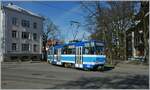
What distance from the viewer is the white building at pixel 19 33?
62.7 metres

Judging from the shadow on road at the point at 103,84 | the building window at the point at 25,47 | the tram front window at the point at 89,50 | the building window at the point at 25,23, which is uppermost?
the building window at the point at 25,23

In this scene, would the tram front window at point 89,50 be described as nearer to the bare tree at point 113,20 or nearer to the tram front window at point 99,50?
the tram front window at point 99,50

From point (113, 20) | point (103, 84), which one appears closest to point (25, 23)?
point (113, 20)

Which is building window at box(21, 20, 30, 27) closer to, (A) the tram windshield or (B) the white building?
(B) the white building

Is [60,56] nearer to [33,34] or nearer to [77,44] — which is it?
[77,44]

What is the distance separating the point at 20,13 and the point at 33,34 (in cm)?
650

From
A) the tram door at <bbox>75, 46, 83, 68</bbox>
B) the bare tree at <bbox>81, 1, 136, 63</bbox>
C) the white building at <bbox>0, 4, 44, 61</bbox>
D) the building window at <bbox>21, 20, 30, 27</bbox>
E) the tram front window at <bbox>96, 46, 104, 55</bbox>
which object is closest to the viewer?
the tram front window at <bbox>96, 46, 104, 55</bbox>

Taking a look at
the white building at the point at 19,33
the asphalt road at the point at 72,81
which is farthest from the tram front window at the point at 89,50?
the white building at the point at 19,33

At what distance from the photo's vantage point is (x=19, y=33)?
6694 cm

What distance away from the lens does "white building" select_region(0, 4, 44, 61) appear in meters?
62.7

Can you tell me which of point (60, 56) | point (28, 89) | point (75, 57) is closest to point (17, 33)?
point (60, 56)

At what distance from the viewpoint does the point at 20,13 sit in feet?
220

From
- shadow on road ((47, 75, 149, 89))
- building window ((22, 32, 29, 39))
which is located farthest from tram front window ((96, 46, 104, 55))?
building window ((22, 32, 29, 39))

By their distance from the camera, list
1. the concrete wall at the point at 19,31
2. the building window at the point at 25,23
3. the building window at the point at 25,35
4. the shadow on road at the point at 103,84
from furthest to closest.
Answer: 1. the building window at the point at 25,35
2. the building window at the point at 25,23
3. the concrete wall at the point at 19,31
4. the shadow on road at the point at 103,84
